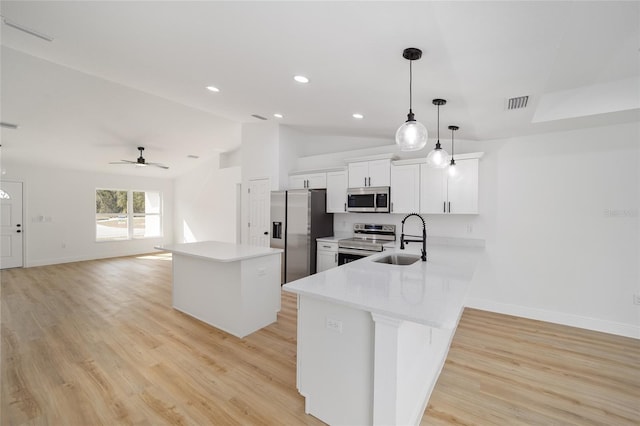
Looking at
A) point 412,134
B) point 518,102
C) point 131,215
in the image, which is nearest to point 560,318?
point 518,102

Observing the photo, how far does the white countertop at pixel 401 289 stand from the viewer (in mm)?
1346

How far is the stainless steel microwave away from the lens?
14.1 ft

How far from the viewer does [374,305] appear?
56.4 inches

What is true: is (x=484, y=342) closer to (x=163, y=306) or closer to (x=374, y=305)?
(x=374, y=305)

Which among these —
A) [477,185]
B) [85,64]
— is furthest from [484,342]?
[85,64]

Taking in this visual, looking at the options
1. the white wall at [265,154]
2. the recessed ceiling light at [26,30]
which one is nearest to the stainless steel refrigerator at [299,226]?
the white wall at [265,154]

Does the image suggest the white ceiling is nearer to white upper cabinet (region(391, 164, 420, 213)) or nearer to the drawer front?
white upper cabinet (region(391, 164, 420, 213))

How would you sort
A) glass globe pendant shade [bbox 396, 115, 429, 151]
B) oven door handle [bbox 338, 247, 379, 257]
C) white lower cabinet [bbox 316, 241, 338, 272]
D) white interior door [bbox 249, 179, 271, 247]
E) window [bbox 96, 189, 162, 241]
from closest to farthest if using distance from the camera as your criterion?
glass globe pendant shade [bbox 396, 115, 429, 151], oven door handle [bbox 338, 247, 379, 257], white lower cabinet [bbox 316, 241, 338, 272], white interior door [bbox 249, 179, 271, 247], window [bbox 96, 189, 162, 241]

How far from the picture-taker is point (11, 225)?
620 centimetres

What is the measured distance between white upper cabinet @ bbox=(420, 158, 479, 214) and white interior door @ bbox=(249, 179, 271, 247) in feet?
9.65

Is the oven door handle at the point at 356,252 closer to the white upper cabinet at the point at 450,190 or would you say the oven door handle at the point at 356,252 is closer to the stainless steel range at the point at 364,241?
the stainless steel range at the point at 364,241

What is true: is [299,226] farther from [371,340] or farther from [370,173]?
[371,340]

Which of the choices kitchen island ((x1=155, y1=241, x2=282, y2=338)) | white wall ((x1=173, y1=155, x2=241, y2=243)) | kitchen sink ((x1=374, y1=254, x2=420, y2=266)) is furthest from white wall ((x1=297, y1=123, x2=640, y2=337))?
white wall ((x1=173, y1=155, x2=241, y2=243))

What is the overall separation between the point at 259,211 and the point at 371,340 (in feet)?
14.4
